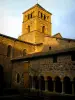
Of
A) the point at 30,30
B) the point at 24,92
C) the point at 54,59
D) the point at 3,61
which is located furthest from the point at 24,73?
the point at 30,30

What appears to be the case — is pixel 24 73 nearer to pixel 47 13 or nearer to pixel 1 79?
pixel 1 79

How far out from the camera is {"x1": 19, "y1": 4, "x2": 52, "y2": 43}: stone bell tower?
3222 centimetres

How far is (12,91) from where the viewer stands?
20.5m

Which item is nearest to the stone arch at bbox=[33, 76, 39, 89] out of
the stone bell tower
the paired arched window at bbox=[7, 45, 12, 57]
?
the paired arched window at bbox=[7, 45, 12, 57]

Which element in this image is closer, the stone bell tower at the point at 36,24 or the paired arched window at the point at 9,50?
the paired arched window at the point at 9,50

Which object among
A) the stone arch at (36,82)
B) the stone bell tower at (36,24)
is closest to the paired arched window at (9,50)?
the stone arch at (36,82)

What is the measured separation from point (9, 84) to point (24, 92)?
3.87 metres

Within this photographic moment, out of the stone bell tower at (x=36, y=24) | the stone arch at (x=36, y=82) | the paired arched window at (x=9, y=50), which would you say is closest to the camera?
the stone arch at (x=36, y=82)

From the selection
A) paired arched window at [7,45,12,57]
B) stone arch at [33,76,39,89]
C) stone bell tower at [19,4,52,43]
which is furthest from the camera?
stone bell tower at [19,4,52,43]

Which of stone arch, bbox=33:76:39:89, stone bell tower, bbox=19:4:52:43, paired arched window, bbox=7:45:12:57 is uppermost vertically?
stone bell tower, bbox=19:4:52:43

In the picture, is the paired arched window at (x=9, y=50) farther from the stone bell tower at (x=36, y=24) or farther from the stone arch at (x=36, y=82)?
the stone bell tower at (x=36, y=24)

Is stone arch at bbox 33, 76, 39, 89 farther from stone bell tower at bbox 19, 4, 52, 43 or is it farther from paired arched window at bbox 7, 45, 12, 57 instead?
stone bell tower at bbox 19, 4, 52, 43

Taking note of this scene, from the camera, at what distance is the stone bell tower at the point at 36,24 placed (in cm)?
3222

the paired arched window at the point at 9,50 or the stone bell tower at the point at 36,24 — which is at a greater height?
the stone bell tower at the point at 36,24
